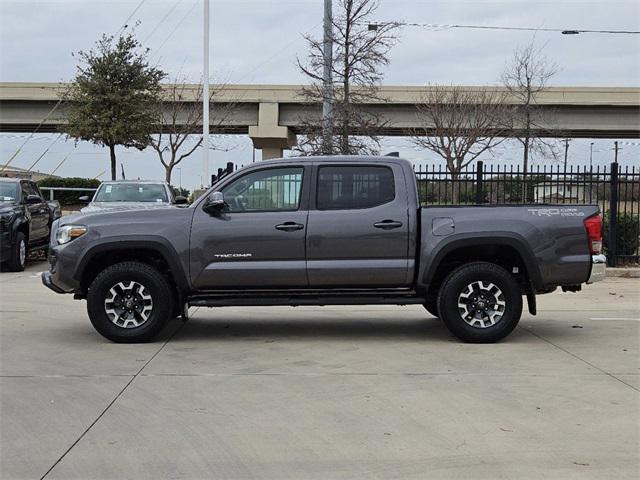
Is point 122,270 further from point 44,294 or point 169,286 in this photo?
point 44,294

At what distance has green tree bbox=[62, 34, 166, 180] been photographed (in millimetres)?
27578

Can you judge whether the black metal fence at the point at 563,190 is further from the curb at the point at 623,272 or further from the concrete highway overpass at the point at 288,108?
the concrete highway overpass at the point at 288,108

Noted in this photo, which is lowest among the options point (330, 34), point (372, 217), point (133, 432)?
point (133, 432)

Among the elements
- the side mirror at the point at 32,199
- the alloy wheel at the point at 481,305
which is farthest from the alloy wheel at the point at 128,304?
the side mirror at the point at 32,199

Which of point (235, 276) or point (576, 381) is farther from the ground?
point (235, 276)

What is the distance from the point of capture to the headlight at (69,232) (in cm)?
795

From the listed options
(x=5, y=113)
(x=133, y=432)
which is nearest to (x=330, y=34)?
(x=133, y=432)

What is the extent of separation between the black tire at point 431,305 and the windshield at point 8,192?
9805 mm

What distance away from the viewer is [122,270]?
25.9 ft

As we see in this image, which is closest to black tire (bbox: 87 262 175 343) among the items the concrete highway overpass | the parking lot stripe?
the parking lot stripe

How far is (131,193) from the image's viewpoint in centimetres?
1650

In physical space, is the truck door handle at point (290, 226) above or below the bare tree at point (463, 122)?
below

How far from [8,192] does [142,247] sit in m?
8.93

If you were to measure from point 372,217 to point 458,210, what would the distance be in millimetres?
951
